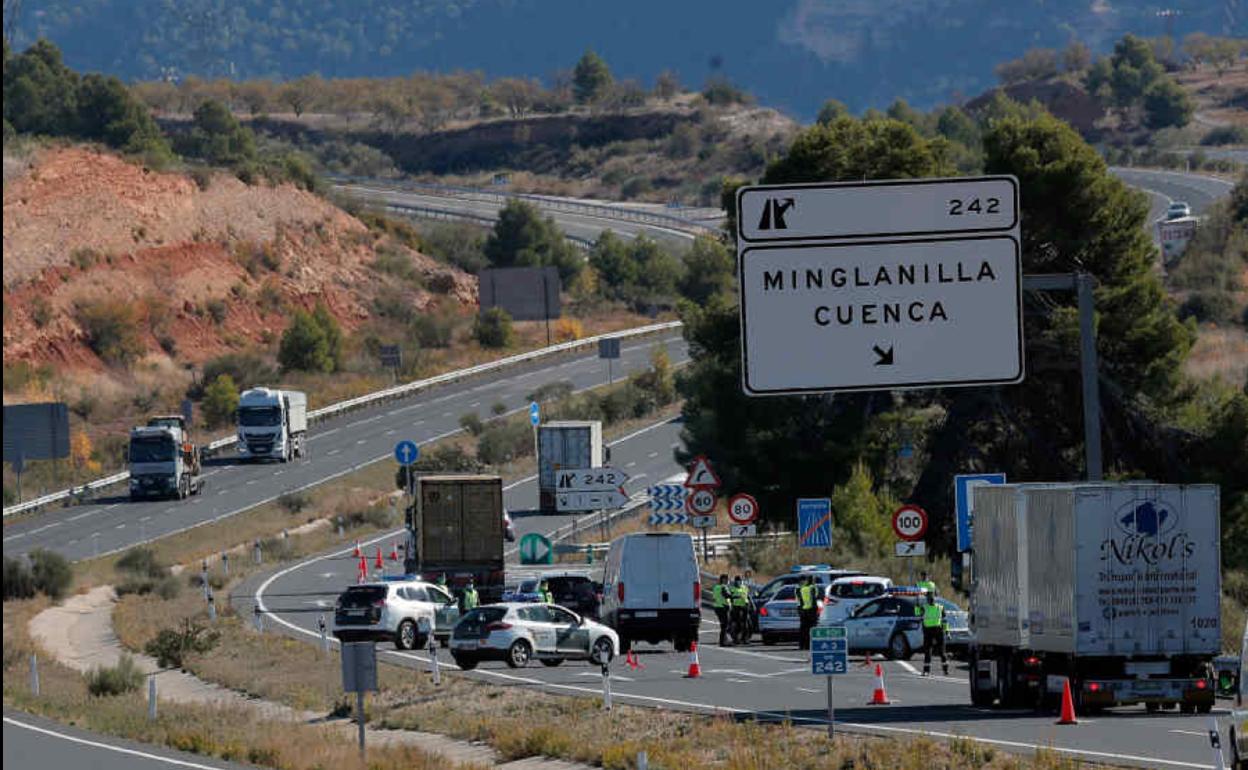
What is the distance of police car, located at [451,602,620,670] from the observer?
37688 millimetres

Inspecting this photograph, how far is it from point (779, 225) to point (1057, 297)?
39674mm

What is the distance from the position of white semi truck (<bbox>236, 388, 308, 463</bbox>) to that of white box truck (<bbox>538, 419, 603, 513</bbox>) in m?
13.9

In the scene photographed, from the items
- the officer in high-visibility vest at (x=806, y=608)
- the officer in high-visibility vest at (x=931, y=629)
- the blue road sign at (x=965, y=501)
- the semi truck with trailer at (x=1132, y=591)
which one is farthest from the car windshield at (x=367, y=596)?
the semi truck with trailer at (x=1132, y=591)

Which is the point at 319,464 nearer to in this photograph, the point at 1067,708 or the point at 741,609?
the point at 741,609

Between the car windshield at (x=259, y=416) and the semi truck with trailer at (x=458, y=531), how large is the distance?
33.8m

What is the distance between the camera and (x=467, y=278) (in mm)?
134125

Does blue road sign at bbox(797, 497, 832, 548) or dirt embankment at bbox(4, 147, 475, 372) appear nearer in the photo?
blue road sign at bbox(797, 497, 832, 548)

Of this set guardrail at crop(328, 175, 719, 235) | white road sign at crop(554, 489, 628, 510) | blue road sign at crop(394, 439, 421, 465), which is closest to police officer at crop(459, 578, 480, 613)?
white road sign at crop(554, 489, 628, 510)

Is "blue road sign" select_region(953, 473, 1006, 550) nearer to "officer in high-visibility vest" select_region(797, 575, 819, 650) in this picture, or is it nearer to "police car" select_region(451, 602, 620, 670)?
"officer in high-visibility vest" select_region(797, 575, 819, 650)

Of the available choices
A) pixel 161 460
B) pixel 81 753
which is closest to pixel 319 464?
pixel 161 460

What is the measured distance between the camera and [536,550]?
56844 mm

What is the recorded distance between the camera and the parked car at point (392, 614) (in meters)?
42.5

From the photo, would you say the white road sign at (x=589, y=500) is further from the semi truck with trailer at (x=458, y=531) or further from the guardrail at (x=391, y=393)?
the guardrail at (x=391, y=393)

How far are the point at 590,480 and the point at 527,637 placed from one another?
1176 cm
